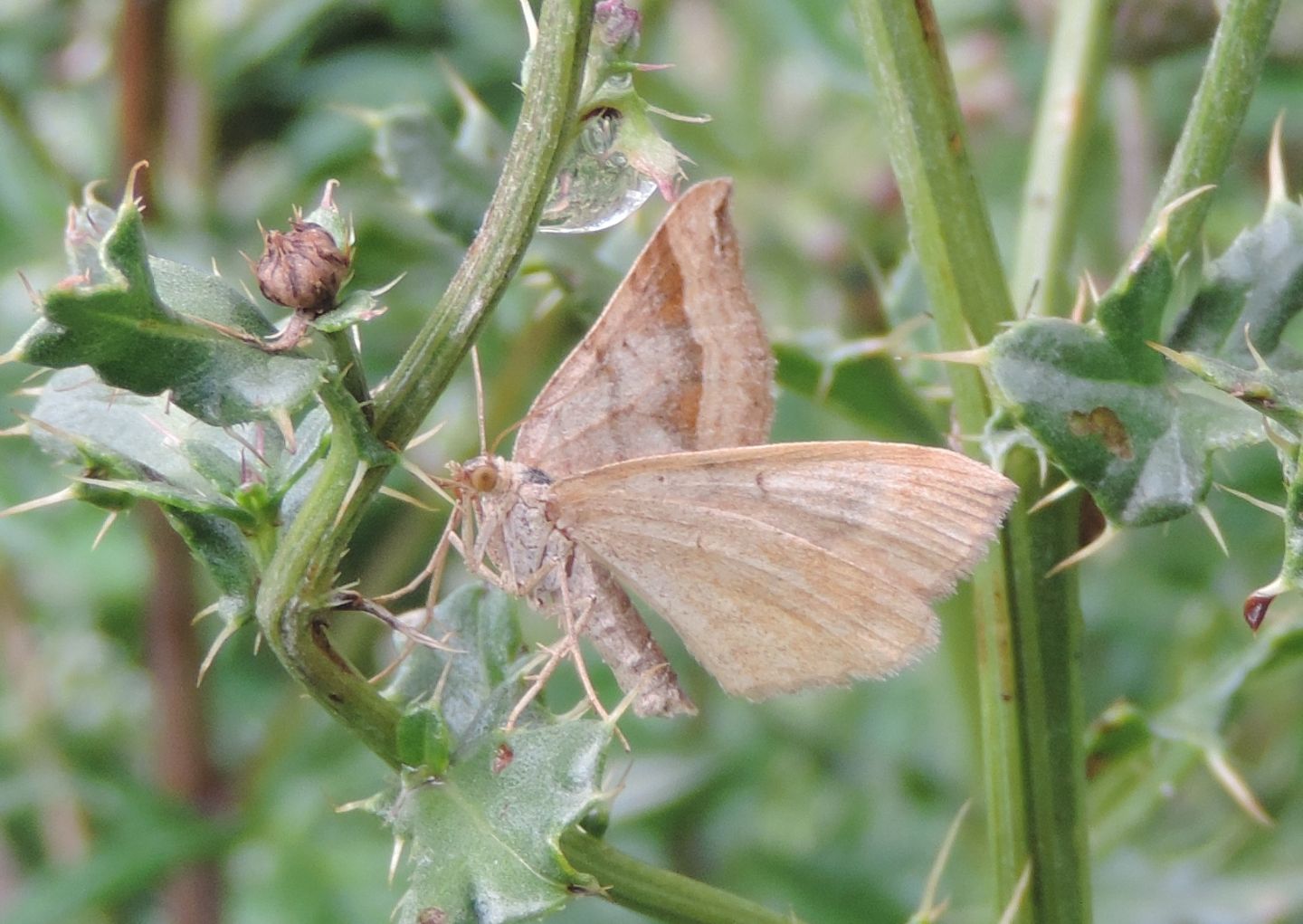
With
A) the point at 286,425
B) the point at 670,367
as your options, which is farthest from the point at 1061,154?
the point at 286,425

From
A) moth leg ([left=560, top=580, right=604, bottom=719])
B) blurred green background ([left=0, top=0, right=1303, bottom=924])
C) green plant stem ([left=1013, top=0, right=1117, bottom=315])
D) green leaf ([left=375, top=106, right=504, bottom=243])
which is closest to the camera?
moth leg ([left=560, top=580, right=604, bottom=719])

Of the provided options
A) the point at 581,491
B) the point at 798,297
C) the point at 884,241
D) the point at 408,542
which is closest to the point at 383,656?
the point at 408,542

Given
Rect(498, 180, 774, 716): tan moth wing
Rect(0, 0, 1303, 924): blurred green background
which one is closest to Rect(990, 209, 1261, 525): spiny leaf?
Rect(498, 180, 774, 716): tan moth wing

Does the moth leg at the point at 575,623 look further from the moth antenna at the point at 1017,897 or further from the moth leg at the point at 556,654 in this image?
the moth antenna at the point at 1017,897

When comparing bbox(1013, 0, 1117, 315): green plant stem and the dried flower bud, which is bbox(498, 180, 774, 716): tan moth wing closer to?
bbox(1013, 0, 1117, 315): green plant stem

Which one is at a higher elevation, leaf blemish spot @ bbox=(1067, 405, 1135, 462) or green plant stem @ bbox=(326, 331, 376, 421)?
green plant stem @ bbox=(326, 331, 376, 421)

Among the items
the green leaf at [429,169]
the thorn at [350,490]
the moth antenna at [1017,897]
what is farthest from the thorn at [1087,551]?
the green leaf at [429,169]
